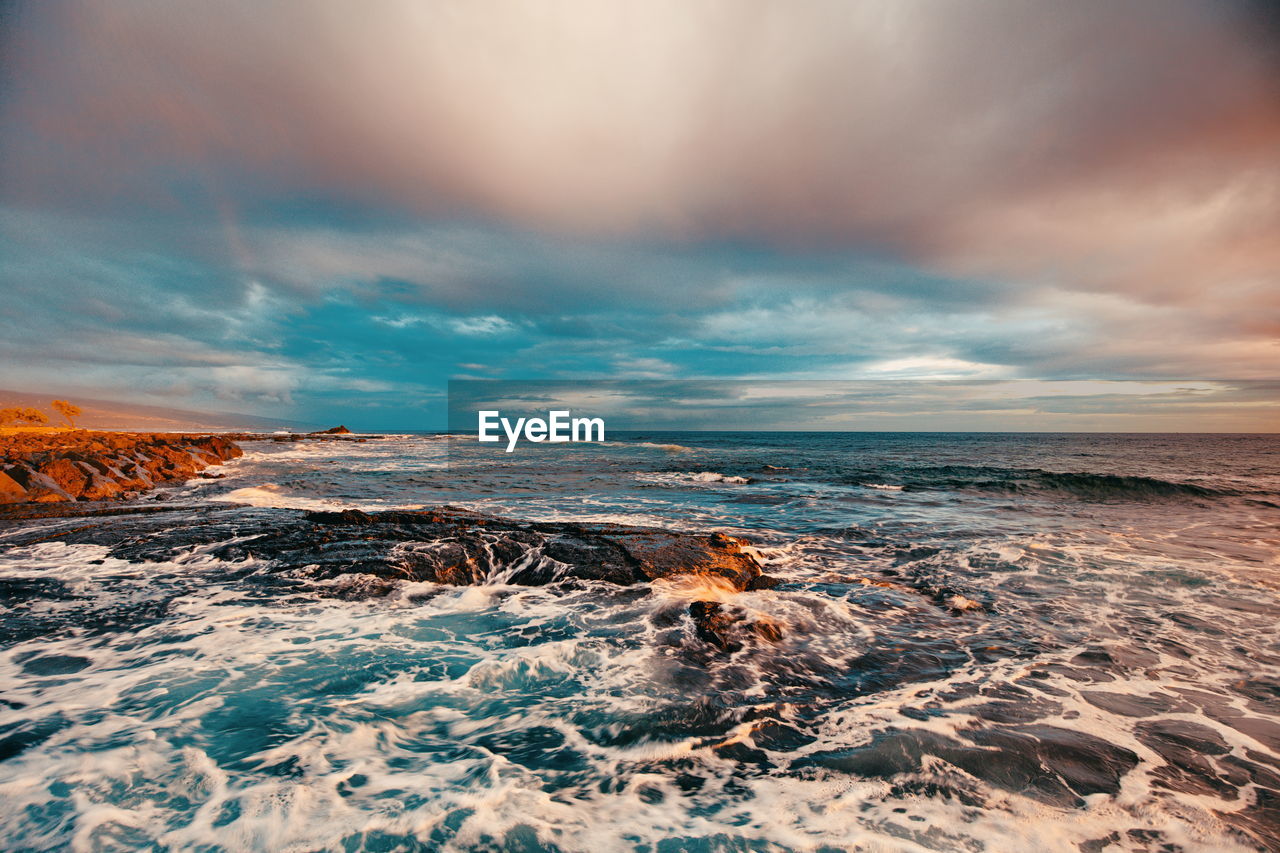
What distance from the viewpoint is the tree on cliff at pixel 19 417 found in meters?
31.5

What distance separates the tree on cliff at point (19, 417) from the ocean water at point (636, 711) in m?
34.7

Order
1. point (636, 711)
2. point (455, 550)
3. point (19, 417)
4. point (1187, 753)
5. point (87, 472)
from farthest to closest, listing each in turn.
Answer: point (19, 417)
point (87, 472)
point (455, 550)
point (636, 711)
point (1187, 753)

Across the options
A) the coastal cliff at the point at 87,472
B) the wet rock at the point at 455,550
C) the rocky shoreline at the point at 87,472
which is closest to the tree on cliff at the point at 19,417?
the coastal cliff at the point at 87,472

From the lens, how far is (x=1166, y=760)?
405 centimetres

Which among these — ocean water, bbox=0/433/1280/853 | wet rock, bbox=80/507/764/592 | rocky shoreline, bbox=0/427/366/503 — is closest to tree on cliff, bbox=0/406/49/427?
rocky shoreline, bbox=0/427/366/503

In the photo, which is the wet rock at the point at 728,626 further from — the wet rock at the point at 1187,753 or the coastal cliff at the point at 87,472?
the coastal cliff at the point at 87,472

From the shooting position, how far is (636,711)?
4.58 metres

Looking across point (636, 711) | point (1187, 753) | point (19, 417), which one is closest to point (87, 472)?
point (636, 711)

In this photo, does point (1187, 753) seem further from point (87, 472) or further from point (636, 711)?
point (87, 472)

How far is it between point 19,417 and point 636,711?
48.0 m

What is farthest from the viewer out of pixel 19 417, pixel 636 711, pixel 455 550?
pixel 19 417

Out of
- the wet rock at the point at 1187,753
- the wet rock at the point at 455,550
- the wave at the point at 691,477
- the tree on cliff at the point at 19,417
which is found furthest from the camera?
the tree on cliff at the point at 19,417

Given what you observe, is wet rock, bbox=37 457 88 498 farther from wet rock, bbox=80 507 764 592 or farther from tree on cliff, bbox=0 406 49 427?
tree on cliff, bbox=0 406 49 427

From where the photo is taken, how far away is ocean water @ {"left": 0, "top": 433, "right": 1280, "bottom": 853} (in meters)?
3.28
